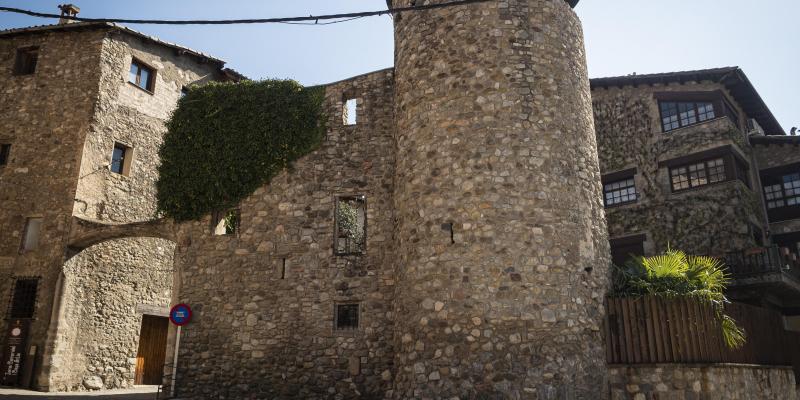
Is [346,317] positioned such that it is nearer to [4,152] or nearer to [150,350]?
[150,350]

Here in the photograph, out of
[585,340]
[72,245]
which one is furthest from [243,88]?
[585,340]

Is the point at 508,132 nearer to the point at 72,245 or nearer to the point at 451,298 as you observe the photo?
the point at 451,298

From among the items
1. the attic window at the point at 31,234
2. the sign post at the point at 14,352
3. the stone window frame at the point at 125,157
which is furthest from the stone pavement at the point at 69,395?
the stone window frame at the point at 125,157

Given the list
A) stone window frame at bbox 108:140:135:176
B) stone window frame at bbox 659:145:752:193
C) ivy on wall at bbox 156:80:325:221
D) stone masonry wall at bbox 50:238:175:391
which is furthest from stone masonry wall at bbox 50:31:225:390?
stone window frame at bbox 659:145:752:193

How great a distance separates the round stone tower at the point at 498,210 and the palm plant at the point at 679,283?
1.89 feet

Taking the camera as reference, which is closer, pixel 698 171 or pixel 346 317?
pixel 346 317

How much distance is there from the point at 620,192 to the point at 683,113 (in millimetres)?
3509

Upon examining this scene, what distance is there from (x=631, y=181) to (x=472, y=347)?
1337 cm

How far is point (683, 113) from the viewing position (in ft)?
68.8

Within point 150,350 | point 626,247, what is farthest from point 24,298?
point 626,247

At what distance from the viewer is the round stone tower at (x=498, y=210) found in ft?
36.1

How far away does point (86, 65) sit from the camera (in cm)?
2034

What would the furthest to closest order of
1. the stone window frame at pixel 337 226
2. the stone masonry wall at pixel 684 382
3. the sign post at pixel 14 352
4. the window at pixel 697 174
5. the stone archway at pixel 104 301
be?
the window at pixel 697 174
the stone archway at pixel 104 301
the sign post at pixel 14 352
the stone window frame at pixel 337 226
the stone masonry wall at pixel 684 382

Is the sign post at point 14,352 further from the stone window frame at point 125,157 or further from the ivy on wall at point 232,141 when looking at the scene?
the ivy on wall at point 232,141
